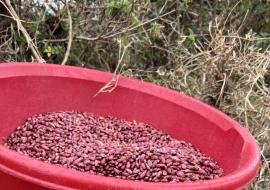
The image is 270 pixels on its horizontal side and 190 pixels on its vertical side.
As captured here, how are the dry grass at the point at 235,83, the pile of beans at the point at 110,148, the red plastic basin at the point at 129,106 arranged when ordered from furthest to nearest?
the dry grass at the point at 235,83 → the red plastic basin at the point at 129,106 → the pile of beans at the point at 110,148

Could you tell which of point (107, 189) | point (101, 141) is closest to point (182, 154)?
point (101, 141)

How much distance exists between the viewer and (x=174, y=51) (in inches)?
104

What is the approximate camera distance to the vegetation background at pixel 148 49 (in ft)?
7.41

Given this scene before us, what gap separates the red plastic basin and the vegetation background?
24 centimetres

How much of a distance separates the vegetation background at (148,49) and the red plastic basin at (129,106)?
24 cm

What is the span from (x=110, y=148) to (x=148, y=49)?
4.24 ft

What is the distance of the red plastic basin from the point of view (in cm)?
162

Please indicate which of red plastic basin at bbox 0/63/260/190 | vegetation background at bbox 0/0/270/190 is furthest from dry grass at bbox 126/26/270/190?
red plastic basin at bbox 0/63/260/190

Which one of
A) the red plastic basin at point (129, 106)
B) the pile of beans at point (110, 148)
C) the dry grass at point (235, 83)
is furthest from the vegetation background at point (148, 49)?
the pile of beans at point (110, 148)

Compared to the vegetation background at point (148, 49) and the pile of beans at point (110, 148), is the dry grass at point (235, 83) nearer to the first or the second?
the vegetation background at point (148, 49)

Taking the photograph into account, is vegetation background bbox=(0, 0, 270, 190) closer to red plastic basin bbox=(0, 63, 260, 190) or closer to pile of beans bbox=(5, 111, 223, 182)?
red plastic basin bbox=(0, 63, 260, 190)

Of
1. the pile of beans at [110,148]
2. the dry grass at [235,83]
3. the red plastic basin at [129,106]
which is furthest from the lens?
the dry grass at [235,83]

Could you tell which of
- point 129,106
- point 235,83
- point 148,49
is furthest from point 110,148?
point 148,49

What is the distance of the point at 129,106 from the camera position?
6.10 feet
